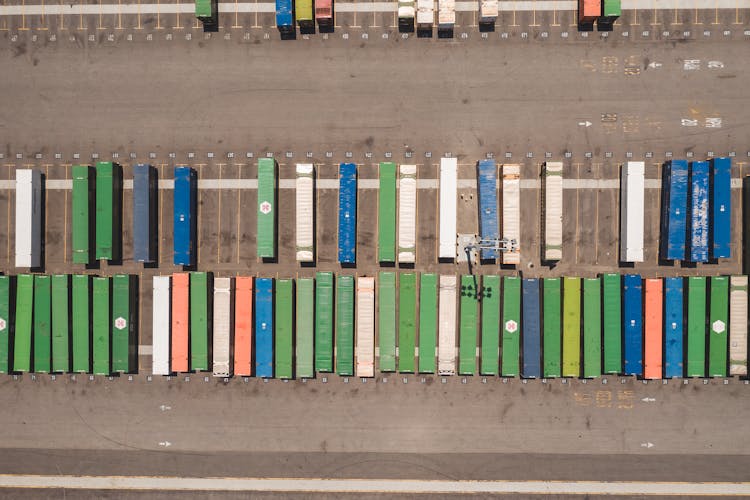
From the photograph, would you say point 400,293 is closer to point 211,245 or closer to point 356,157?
point 356,157

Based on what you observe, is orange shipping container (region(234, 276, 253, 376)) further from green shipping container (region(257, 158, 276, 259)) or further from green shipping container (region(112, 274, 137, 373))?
green shipping container (region(112, 274, 137, 373))

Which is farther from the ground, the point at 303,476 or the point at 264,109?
the point at 264,109

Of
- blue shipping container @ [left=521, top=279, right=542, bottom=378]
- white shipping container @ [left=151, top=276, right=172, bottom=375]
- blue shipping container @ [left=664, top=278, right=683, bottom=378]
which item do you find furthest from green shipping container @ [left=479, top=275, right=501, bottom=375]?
white shipping container @ [left=151, top=276, right=172, bottom=375]

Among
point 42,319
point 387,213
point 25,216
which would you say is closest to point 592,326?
point 387,213

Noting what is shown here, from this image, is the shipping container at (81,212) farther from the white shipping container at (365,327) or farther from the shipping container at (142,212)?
the white shipping container at (365,327)

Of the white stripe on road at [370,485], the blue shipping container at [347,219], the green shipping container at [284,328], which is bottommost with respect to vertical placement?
the white stripe on road at [370,485]

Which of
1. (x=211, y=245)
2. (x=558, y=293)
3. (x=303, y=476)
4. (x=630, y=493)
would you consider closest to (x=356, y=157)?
(x=211, y=245)

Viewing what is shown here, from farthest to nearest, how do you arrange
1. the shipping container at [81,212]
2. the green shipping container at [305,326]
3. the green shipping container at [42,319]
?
1. the green shipping container at [42,319]
2. the green shipping container at [305,326]
3. the shipping container at [81,212]

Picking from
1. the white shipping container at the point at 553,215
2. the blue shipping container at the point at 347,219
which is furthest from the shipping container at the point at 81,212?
the white shipping container at the point at 553,215
